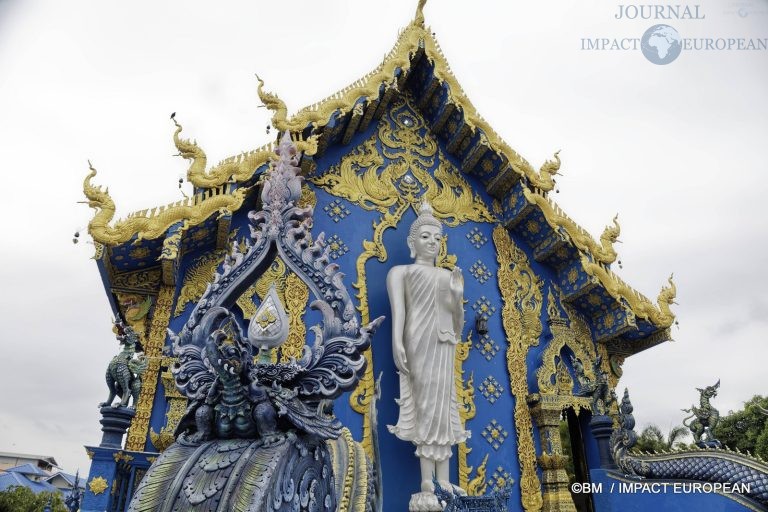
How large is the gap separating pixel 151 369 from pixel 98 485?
1363mm

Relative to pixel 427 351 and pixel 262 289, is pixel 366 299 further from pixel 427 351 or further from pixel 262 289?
pixel 262 289

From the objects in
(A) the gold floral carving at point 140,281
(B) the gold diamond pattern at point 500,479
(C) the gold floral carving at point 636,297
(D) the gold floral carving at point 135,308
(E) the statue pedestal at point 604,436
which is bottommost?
(B) the gold diamond pattern at point 500,479

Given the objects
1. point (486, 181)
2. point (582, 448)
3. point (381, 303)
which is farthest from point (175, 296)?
point (582, 448)

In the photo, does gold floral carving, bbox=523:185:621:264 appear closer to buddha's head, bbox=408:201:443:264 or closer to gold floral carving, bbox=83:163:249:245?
buddha's head, bbox=408:201:443:264

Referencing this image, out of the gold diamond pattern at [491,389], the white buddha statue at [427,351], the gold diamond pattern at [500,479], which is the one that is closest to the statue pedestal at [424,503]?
the white buddha statue at [427,351]

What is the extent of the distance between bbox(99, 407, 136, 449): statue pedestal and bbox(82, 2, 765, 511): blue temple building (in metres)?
0.04

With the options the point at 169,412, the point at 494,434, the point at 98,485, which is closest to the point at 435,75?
the point at 494,434

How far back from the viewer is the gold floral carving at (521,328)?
6.11 m

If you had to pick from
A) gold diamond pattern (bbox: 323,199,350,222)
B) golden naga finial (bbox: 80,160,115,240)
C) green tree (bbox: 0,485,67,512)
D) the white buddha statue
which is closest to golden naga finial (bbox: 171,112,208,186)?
golden naga finial (bbox: 80,160,115,240)

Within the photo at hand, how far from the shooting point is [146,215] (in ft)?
16.9

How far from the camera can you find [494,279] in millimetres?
7090

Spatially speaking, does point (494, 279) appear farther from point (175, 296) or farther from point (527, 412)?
point (175, 296)

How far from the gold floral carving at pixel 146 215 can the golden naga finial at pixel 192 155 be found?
21 centimetres

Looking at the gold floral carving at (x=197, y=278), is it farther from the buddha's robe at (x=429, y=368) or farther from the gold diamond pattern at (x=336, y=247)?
the buddha's robe at (x=429, y=368)
